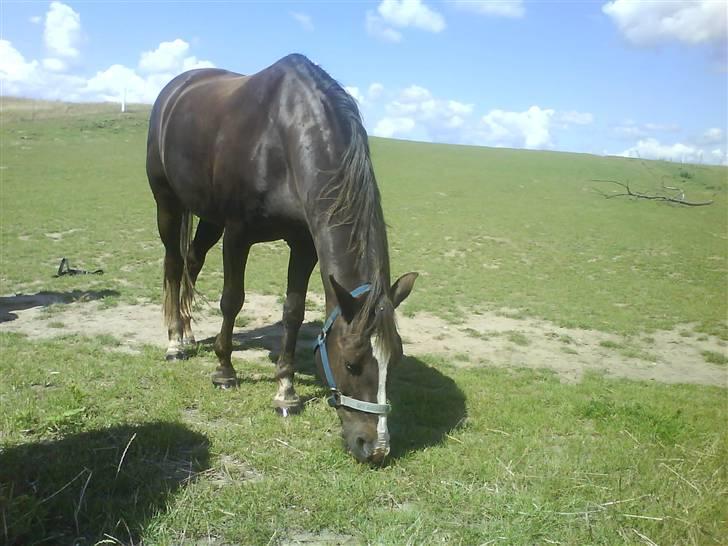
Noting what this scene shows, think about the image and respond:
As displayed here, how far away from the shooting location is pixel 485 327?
26.4 ft

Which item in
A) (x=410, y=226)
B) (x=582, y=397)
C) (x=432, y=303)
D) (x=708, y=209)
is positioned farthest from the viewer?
(x=708, y=209)

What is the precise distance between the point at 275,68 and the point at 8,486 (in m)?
3.51

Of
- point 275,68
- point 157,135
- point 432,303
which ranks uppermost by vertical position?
point 275,68

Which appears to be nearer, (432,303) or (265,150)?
(265,150)

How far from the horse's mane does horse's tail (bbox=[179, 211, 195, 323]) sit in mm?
2811

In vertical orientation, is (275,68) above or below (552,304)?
above

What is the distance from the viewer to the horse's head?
3328 millimetres

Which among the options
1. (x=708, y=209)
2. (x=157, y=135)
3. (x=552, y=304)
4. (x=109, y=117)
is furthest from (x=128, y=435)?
(x=109, y=117)

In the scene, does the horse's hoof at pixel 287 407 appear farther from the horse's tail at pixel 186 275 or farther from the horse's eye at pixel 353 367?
the horse's tail at pixel 186 275

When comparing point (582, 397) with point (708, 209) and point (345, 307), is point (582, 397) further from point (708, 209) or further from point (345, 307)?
point (708, 209)

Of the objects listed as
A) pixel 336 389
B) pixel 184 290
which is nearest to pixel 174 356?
pixel 184 290

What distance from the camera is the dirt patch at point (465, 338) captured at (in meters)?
6.36

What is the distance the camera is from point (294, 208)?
4262 mm

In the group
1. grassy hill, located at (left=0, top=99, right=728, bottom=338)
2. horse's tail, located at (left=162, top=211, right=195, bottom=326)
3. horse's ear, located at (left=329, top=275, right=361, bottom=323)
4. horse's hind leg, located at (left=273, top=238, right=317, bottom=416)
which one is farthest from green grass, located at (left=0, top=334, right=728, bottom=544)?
grassy hill, located at (left=0, top=99, right=728, bottom=338)
